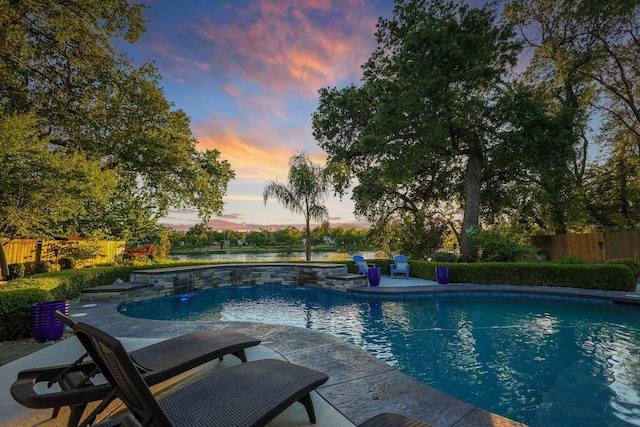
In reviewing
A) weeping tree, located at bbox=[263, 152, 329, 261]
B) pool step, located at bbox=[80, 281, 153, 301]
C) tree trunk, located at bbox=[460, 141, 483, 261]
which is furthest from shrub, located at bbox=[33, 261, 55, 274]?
tree trunk, located at bbox=[460, 141, 483, 261]

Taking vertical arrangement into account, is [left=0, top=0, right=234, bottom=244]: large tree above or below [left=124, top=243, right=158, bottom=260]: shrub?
above

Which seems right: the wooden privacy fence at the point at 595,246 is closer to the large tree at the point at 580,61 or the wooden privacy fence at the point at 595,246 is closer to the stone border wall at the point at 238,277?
the large tree at the point at 580,61

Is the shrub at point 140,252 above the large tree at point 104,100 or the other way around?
the other way around

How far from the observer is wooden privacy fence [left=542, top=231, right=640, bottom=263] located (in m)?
14.9

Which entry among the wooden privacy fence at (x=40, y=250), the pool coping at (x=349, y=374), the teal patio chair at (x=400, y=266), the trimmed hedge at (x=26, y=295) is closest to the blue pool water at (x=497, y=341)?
the pool coping at (x=349, y=374)

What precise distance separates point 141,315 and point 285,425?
744 centimetres

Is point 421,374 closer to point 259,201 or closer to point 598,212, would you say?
point 259,201

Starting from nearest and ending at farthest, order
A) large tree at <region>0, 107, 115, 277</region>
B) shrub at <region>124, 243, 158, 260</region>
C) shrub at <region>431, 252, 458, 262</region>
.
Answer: large tree at <region>0, 107, 115, 277</region> < shrub at <region>431, 252, 458, 262</region> < shrub at <region>124, 243, 158, 260</region>

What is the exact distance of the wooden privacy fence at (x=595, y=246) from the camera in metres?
14.9

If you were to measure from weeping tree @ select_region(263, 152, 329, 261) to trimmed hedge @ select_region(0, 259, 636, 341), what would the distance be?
7.03 m

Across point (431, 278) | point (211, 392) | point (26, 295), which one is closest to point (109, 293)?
point (26, 295)

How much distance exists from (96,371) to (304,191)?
53.0 ft

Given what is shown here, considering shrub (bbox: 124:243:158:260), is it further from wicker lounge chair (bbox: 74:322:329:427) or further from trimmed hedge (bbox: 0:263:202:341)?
wicker lounge chair (bbox: 74:322:329:427)

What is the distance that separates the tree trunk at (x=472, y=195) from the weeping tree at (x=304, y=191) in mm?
7563
